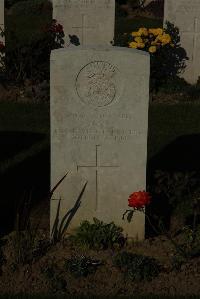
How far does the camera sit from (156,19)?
770 inches

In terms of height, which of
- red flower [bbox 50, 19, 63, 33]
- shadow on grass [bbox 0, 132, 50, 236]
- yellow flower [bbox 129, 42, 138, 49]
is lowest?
shadow on grass [bbox 0, 132, 50, 236]

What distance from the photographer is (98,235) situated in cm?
636

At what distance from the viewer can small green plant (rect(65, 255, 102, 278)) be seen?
19.4 ft

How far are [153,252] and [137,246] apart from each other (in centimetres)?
19

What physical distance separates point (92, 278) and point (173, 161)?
2982 mm

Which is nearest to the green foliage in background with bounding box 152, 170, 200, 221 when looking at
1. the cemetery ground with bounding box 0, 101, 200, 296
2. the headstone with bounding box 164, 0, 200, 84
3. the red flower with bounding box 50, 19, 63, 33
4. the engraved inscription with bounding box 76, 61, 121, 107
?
the cemetery ground with bounding box 0, 101, 200, 296

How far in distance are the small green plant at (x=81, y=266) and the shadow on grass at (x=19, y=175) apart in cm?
92

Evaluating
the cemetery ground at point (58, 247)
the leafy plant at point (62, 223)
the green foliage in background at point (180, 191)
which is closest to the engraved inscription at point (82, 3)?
the cemetery ground at point (58, 247)

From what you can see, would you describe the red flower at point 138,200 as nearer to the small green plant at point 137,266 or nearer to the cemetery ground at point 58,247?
the small green plant at point 137,266

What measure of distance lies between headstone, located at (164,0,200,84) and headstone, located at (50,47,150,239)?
6079mm

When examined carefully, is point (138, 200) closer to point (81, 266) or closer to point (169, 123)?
point (81, 266)

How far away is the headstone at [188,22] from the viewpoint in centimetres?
1205

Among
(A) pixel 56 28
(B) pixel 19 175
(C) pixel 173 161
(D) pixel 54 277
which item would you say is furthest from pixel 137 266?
(A) pixel 56 28

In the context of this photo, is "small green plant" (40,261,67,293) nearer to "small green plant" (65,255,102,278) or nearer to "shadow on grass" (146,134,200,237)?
"small green plant" (65,255,102,278)
